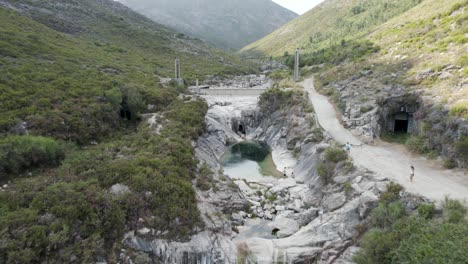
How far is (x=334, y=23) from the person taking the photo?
13800cm

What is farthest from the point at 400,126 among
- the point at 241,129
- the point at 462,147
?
the point at 241,129

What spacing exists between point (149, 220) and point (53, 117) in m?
14.2

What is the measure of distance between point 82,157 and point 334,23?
13750 cm

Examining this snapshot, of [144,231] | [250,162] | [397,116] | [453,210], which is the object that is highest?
[397,116]

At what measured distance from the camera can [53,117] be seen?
85.3 feet

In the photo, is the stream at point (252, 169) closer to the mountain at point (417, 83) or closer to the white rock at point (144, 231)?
the white rock at point (144, 231)

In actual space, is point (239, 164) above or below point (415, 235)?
below

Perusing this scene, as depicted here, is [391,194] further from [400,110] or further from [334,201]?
[400,110]

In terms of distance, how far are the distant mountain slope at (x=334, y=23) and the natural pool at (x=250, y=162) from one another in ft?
215

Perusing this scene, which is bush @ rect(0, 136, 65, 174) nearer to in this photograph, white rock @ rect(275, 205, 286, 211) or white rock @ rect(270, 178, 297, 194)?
white rock @ rect(275, 205, 286, 211)

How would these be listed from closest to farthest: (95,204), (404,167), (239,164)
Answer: (95,204)
(404,167)
(239,164)

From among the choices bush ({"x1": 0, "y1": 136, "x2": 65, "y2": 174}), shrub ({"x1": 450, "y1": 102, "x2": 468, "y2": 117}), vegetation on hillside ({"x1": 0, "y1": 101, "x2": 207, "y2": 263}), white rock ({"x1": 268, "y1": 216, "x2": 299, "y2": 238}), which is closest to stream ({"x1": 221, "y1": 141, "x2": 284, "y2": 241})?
white rock ({"x1": 268, "y1": 216, "x2": 299, "y2": 238})

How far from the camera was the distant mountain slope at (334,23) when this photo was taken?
103700 mm

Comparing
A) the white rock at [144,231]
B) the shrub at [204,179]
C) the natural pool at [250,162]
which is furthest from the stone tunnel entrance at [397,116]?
the white rock at [144,231]
